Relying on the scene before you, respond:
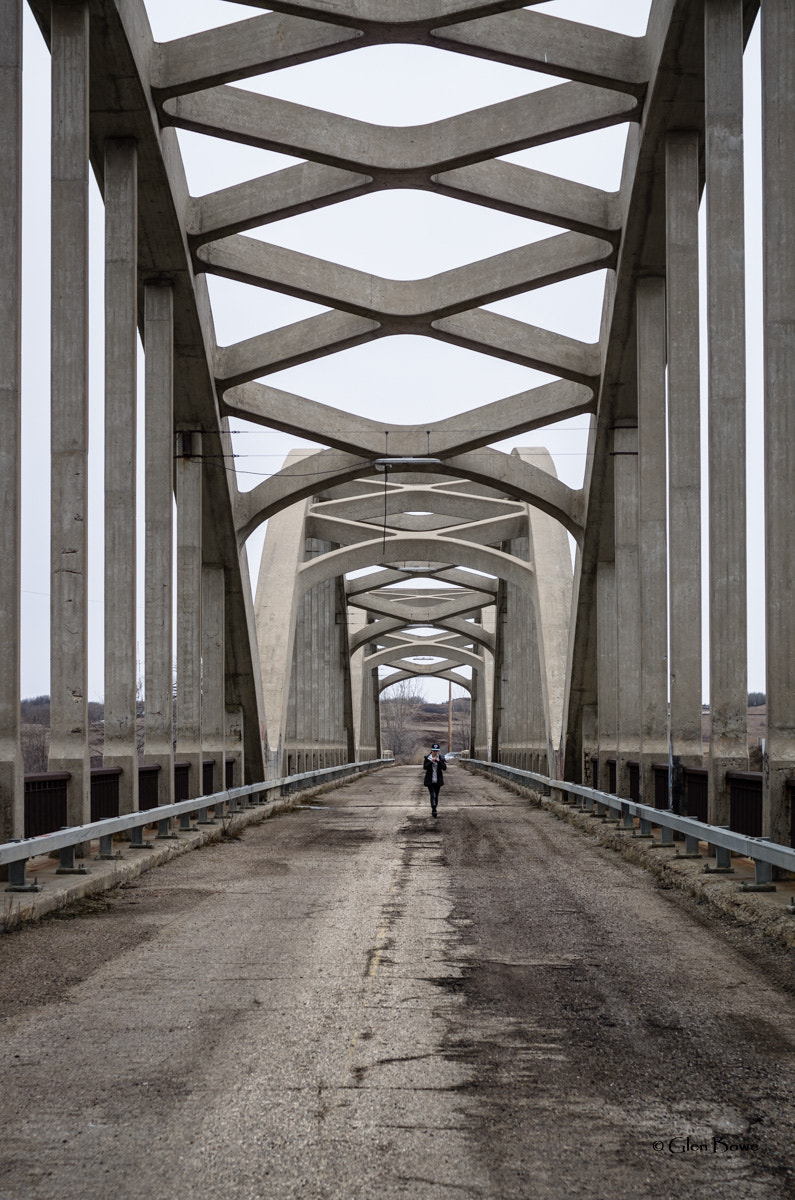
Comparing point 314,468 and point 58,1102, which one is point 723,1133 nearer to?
point 58,1102

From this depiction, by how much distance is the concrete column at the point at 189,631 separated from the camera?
21922 millimetres

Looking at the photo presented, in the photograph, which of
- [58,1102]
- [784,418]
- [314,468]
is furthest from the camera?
[314,468]

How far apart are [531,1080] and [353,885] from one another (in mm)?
6880

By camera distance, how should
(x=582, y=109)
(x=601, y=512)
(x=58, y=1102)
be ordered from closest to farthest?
(x=58, y=1102)
(x=582, y=109)
(x=601, y=512)

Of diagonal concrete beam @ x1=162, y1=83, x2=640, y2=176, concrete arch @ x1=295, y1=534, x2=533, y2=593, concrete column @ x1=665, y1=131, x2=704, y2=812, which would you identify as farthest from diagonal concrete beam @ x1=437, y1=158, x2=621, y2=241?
concrete arch @ x1=295, y1=534, x2=533, y2=593

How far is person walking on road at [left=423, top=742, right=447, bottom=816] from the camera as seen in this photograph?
2239 centimetres

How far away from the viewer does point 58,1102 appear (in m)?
4.59

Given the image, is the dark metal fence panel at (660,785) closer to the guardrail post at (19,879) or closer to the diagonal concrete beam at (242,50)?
the guardrail post at (19,879)

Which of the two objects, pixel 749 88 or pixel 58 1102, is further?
pixel 749 88

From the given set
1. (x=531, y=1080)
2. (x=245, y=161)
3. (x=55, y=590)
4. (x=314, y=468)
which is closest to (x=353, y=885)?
(x=55, y=590)

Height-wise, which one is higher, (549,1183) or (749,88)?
(749,88)

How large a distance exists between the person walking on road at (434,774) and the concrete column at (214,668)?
3.80 meters

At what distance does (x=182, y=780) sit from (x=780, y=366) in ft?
42.2

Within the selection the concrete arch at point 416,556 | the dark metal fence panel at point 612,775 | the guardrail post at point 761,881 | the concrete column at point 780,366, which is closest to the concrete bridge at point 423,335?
the concrete column at point 780,366
